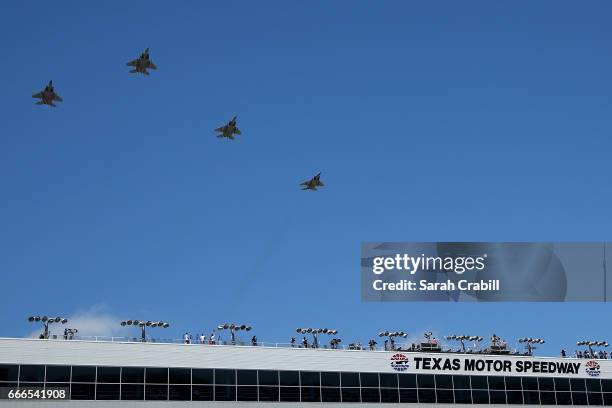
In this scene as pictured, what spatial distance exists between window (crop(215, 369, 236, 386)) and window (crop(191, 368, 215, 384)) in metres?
0.56

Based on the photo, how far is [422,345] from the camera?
11475 centimetres

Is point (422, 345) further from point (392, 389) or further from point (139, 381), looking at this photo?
point (139, 381)

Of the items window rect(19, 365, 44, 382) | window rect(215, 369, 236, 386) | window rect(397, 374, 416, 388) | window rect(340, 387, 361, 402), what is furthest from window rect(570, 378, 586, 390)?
window rect(19, 365, 44, 382)

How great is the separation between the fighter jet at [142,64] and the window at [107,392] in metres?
30.4

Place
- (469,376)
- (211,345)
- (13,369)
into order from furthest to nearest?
(469,376) < (211,345) < (13,369)

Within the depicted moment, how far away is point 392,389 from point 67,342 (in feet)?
107

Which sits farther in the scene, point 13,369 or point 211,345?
point 211,345

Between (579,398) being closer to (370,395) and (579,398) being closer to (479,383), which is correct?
(479,383)

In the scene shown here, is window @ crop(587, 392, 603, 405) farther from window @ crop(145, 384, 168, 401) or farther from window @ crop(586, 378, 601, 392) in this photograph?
window @ crop(145, 384, 168, 401)

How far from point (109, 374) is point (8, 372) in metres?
8.84

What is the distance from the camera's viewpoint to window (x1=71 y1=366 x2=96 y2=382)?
320ft

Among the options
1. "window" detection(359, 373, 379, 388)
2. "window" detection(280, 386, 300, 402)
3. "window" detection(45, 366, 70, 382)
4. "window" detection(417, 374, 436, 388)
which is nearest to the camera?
"window" detection(45, 366, 70, 382)

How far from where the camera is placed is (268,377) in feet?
346

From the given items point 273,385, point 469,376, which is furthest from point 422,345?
point 273,385
